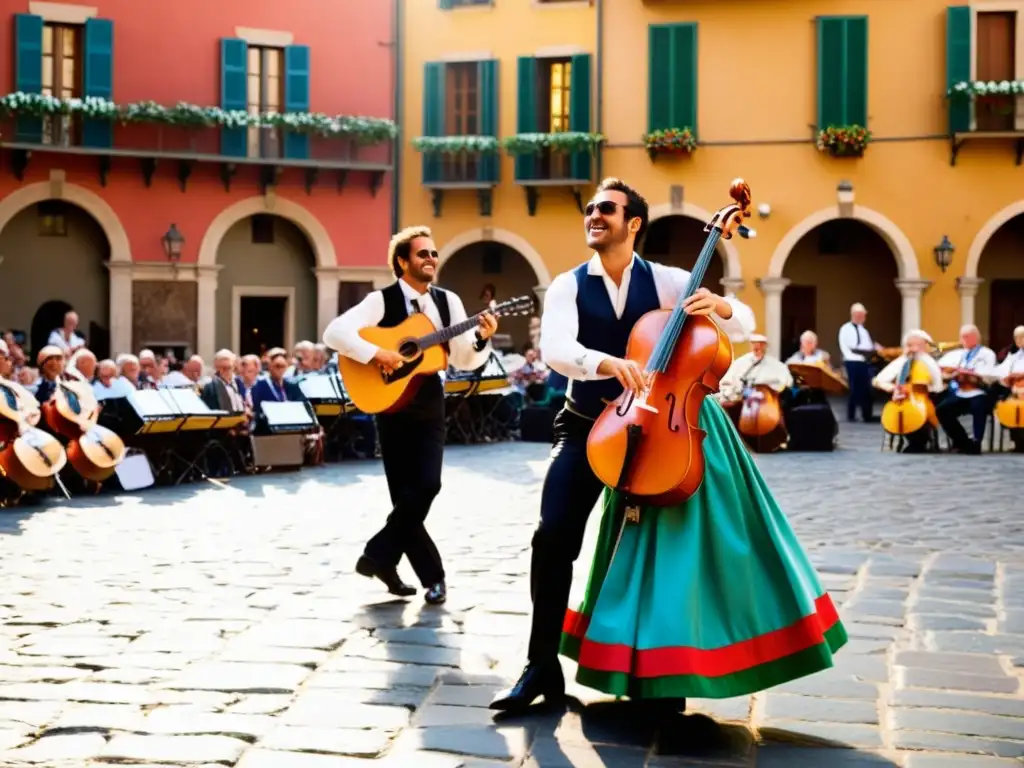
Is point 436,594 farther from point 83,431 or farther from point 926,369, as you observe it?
point 926,369

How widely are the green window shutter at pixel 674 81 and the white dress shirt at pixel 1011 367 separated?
32.3 ft

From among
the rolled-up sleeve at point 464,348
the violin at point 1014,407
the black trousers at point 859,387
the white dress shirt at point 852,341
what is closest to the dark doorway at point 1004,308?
the black trousers at point 859,387

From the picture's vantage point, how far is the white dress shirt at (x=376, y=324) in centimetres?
673

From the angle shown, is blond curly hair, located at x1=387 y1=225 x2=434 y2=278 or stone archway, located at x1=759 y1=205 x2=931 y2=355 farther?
stone archway, located at x1=759 y1=205 x2=931 y2=355

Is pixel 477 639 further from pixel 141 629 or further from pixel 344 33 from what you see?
pixel 344 33

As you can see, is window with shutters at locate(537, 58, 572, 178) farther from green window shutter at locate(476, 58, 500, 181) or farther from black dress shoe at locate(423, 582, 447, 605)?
black dress shoe at locate(423, 582, 447, 605)

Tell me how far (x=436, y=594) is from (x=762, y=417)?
10.3 m

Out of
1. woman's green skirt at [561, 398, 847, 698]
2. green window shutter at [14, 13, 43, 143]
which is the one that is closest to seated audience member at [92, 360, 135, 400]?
woman's green skirt at [561, 398, 847, 698]

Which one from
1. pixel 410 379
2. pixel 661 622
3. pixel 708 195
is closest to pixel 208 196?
pixel 708 195

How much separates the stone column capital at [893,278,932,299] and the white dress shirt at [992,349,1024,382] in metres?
7.94

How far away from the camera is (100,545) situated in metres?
8.93

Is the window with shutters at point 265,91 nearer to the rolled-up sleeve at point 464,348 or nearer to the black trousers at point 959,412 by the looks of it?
the black trousers at point 959,412

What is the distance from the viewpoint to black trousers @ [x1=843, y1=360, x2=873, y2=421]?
20828mm

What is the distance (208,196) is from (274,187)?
121 centimetres
